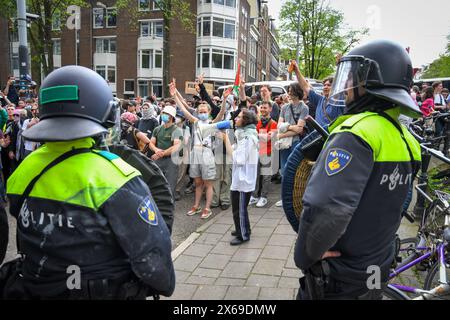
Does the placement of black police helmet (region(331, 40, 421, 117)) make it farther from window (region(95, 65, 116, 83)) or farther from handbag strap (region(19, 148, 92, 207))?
window (region(95, 65, 116, 83))

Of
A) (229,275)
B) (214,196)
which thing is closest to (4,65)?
(214,196)

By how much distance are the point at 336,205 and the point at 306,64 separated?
108 ft

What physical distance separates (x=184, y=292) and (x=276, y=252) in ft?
4.92

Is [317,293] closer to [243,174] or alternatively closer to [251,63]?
[243,174]

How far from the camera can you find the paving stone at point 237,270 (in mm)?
4109

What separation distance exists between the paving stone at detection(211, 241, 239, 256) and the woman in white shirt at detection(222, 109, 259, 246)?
0.09m

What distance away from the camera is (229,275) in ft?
13.5

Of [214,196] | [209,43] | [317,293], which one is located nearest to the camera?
[317,293]

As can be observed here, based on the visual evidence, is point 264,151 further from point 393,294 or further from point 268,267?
point 393,294

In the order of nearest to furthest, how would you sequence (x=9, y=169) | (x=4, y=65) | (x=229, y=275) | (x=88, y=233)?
(x=88, y=233)
(x=229, y=275)
(x=9, y=169)
(x=4, y=65)

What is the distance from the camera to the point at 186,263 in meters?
4.50

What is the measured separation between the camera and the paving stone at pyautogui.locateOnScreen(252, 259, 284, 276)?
418 cm

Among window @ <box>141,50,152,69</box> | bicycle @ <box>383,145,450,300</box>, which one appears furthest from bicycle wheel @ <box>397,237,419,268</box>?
window @ <box>141,50,152,69</box>

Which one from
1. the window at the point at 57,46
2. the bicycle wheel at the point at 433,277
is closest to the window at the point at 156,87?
the window at the point at 57,46
